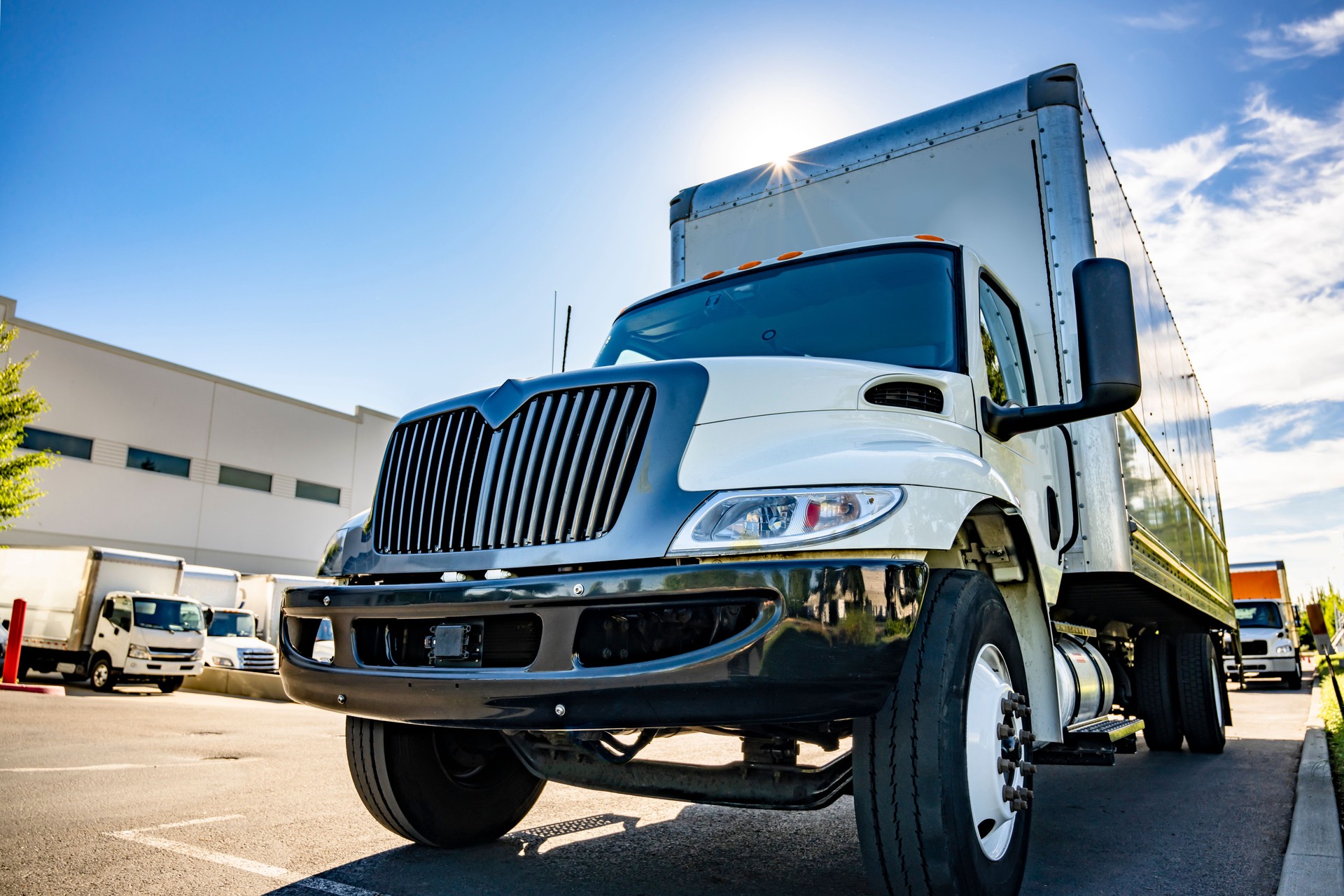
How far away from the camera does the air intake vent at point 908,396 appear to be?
3.05 m

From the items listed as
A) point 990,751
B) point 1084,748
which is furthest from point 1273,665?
point 990,751

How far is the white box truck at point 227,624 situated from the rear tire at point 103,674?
206 centimetres

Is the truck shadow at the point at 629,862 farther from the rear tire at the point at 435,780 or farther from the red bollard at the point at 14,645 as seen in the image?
the red bollard at the point at 14,645

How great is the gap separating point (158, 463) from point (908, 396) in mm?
31093

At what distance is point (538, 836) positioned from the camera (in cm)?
418

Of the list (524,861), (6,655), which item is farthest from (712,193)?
(6,655)

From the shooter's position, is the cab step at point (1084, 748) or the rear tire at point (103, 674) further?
the rear tire at point (103, 674)

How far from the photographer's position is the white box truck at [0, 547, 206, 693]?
17156mm

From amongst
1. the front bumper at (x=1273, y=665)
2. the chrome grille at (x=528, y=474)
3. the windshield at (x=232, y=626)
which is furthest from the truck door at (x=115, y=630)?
the front bumper at (x=1273, y=665)

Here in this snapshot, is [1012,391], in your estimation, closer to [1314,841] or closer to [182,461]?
[1314,841]

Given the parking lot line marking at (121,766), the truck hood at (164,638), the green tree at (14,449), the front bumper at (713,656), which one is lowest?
the parking lot line marking at (121,766)

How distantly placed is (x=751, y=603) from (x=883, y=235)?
3.44 metres

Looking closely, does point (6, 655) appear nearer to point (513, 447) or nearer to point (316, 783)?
point (316, 783)

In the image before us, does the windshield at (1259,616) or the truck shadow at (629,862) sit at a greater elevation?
the windshield at (1259,616)
